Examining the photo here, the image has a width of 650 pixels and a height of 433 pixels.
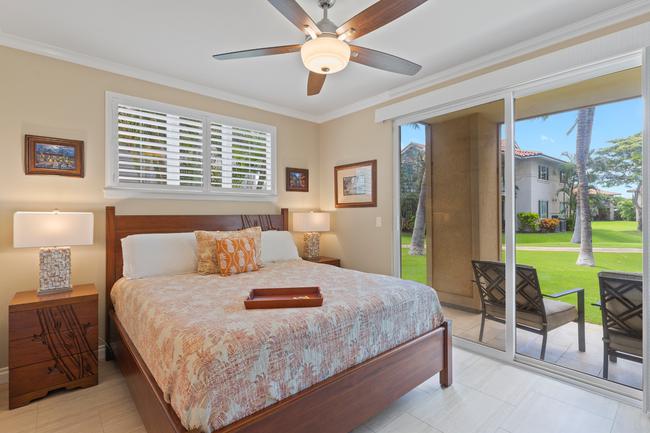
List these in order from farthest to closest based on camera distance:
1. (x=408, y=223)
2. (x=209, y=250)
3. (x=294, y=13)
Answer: (x=408, y=223) → (x=209, y=250) → (x=294, y=13)

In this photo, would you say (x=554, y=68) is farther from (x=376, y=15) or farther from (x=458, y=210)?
(x=376, y=15)

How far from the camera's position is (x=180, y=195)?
11.3 feet

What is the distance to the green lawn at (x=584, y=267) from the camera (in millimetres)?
2271

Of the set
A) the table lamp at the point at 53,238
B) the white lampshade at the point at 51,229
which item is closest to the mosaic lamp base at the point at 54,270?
the table lamp at the point at 53,238

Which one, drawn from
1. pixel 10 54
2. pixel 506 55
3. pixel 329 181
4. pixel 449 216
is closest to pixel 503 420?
pixel 449 216

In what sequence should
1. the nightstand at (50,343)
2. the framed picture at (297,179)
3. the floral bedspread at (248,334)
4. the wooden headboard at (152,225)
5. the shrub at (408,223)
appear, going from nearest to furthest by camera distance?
the floral bedspread at (248,334), the nightstand at (50,343), the wooden headboard at (152,225), the shrub at (408,223), the framed picture at (297,179)

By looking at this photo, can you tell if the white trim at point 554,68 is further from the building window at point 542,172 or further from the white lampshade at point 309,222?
the white lampshade at point 309,222

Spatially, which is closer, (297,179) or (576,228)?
(576,228)

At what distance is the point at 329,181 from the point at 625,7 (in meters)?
3.21

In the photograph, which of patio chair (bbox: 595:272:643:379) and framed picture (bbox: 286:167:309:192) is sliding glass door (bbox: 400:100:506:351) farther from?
framed picture (bbox: 286:167:309:192)

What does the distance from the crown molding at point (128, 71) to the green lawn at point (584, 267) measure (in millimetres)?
3237

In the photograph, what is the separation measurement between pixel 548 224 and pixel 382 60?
191cm

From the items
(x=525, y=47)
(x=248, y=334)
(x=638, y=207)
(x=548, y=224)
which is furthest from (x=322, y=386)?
(x=525, y=47)

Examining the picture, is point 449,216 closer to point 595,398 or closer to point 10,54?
point 595,398
